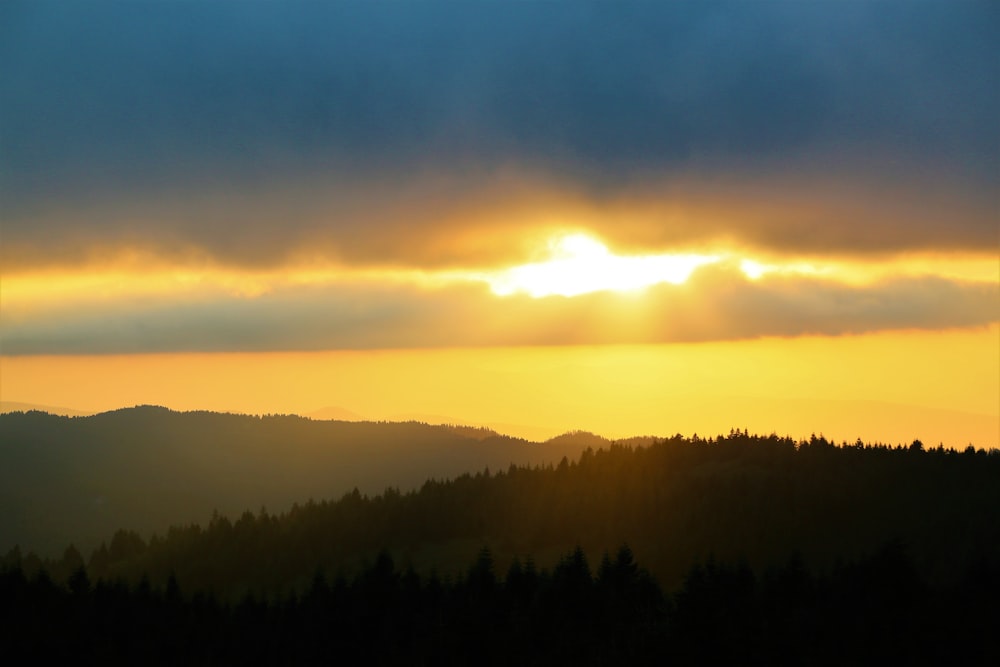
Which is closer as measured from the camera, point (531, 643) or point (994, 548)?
point (531, 643)

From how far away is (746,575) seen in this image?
126 metres

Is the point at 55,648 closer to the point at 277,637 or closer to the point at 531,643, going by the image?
the point at 277,637

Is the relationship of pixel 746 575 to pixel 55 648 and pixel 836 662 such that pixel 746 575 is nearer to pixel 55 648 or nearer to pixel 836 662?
pixel 836 662

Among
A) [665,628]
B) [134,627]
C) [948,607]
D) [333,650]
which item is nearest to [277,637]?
[333,650]

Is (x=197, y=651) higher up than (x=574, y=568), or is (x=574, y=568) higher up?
(x=574, y=568)

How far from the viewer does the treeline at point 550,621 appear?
332 ft

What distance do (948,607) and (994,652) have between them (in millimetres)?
12129

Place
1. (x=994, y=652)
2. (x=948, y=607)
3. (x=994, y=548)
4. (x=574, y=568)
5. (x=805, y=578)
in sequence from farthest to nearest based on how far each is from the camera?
(x=994, y=548) < (x=574, y=568) < (x=805, y=578) < (x=948, y=607) < (x=994, y=652)

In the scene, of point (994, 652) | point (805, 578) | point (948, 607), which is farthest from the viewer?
point (805, 578)

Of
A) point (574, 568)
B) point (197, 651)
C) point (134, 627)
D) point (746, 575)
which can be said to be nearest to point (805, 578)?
point (746, 575)

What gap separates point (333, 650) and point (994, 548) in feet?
377

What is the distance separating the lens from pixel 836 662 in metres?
97.6

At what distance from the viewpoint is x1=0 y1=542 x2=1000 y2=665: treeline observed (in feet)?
332

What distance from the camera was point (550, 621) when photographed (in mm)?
124625
